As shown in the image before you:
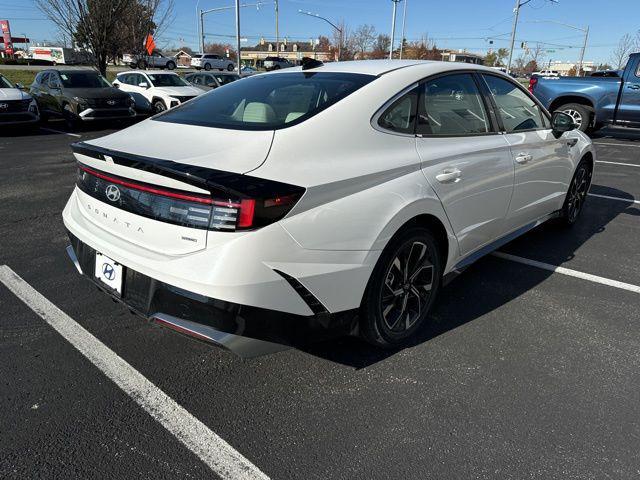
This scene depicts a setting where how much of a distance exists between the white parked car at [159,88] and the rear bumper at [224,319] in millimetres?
14057

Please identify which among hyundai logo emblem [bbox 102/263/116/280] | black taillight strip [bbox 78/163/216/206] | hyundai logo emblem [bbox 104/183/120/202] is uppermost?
black taillight strip [bbox 78/163/216/206]

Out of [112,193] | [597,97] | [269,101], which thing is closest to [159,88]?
[597,97]

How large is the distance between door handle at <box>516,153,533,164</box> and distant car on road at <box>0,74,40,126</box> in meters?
12.8

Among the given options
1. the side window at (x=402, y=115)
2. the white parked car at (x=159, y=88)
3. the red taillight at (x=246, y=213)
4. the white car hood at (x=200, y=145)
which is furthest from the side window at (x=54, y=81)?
the red taillight at (x=246, y=213)

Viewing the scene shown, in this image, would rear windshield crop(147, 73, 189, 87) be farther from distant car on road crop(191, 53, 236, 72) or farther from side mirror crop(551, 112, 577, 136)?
distant car on road crop(191, 53, 236, 72)

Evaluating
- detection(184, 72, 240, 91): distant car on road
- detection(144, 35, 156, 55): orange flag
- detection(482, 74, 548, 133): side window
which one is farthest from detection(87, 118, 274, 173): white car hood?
detection(144, 35, 156, 55): orange flag

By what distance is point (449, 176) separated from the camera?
2.93 meters

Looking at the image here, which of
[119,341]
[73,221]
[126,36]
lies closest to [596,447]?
[119,341]

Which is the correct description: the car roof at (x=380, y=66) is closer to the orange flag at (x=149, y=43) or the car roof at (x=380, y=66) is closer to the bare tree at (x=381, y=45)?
the orange flag at (x=149, y=43)

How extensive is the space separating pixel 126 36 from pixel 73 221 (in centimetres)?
2163

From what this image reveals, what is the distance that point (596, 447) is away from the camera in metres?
2.22

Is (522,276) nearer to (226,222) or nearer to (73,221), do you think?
(226,222)

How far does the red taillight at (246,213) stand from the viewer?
6.67 feet

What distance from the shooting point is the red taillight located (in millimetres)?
2033
